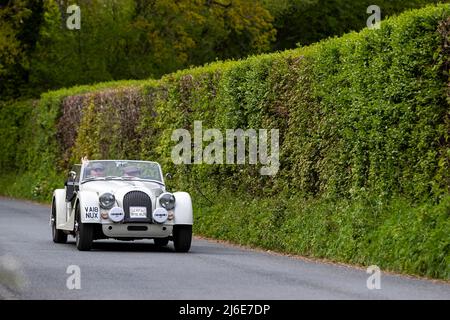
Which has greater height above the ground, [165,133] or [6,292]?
[165,133]

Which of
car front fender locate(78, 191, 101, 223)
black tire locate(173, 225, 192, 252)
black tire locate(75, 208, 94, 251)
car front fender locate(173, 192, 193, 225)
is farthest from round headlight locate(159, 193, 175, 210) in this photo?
black tire locate(75, 208, 94, 251)

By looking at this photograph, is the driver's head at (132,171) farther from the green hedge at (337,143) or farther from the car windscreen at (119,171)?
the green hedge at (337,143)

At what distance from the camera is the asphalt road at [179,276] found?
1277 centimetres

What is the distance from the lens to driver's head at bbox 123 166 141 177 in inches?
845

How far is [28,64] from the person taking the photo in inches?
2034

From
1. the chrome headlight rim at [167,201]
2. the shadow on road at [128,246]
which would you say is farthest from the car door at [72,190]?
the chrome headlight rim at [167,201]

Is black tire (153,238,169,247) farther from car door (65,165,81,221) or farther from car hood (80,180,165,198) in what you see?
car door (65,165,81,221)

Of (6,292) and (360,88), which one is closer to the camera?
(6,292)

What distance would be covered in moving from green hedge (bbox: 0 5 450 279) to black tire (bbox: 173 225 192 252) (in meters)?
1.83

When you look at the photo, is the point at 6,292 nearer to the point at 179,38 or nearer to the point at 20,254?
the point at 20,254

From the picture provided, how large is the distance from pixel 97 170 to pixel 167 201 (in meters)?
2.23

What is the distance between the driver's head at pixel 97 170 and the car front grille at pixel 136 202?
1734 millimetres

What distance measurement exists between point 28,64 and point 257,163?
30.5 metres
